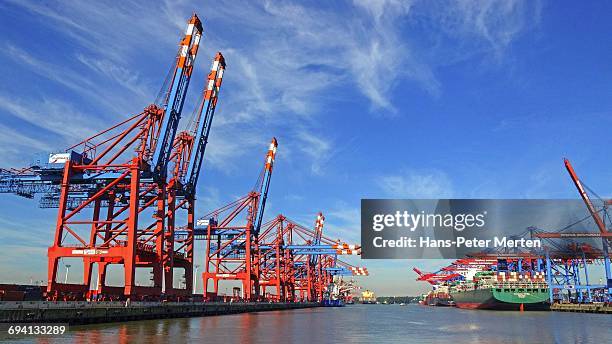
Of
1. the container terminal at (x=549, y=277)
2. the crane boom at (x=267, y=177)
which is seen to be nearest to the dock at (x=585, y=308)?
the container terminal at (x=549, y=277)

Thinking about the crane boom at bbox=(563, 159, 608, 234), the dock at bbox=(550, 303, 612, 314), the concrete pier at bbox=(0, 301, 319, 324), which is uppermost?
the crane boom at bbox=(563, 159, 608, 234)

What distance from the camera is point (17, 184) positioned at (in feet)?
174

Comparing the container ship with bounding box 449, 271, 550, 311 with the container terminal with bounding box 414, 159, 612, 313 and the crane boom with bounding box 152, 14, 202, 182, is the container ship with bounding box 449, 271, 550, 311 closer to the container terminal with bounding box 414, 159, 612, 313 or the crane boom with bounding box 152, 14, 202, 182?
the container terminal with bounding box 414, 159, 612, 313

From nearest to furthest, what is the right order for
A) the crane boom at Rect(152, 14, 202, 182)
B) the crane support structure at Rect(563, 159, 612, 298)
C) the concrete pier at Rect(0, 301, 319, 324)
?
the concrete pier at Rect(0, 301, 319, 324) → the crane boom at Rect(152, 14, 202, 182) → the crane support structure at Rect(563, 159, 612, 298)

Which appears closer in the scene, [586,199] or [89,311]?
[89,311]

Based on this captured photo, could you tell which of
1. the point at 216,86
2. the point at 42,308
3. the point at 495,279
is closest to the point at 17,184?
the point at 42,308

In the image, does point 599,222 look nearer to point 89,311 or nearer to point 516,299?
point 516,299

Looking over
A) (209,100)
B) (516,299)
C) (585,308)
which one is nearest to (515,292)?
(516,299)

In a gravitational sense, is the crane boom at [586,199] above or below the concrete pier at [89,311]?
above


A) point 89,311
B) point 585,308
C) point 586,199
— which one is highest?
point 586,199

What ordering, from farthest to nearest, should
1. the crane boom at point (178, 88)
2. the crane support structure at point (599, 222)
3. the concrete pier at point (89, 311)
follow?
1. the crane support structure at point (599, 222)
2. the crane boom at point (178, 88)
3. the concrete pier at point (89, 311)

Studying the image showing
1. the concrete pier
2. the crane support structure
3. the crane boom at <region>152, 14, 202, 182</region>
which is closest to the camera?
the concrete pier

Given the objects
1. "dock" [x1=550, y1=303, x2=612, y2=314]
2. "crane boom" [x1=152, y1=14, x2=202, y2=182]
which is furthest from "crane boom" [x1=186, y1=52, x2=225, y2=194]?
"dock" [x1=550, y1=303, x2=612, y2=314]

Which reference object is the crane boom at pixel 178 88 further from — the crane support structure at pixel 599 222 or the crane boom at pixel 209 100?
the crane support structure at pixel 599 222
